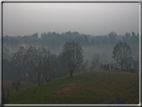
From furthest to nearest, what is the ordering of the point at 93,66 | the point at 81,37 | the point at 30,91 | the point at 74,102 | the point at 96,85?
1. the point at 93,66
2. the point at 81,37
3. the point at 30,91
4. the point at 96,85
5. the point at 74,102

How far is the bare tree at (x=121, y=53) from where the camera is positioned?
16300mm

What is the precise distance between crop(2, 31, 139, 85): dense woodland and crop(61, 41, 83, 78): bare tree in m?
0.12

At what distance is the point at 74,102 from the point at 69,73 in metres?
6.78

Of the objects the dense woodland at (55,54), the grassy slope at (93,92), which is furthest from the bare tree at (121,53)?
the grassy slope at (93,92)

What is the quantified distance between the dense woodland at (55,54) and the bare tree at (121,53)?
18.1 inches

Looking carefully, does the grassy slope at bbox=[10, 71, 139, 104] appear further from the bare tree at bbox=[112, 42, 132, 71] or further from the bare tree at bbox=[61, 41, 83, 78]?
the bare tree at bbox=[112, 42, 132, 71]

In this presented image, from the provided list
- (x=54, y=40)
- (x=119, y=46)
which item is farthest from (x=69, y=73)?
(x=119, y=46)

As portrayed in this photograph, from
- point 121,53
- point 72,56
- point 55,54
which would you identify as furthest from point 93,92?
point 121,53

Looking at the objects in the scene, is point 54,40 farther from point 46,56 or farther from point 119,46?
point 119,46

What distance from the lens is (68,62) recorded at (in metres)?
16.7

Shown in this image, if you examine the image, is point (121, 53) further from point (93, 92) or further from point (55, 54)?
Result: point (93, 92)

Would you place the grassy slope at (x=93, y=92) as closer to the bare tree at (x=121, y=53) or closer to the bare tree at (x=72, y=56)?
the bare tree at (x=72, y=56)

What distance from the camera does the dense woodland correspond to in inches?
586

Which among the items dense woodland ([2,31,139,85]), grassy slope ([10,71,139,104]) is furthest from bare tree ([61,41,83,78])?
grassy slope ([10,71,139,104])
